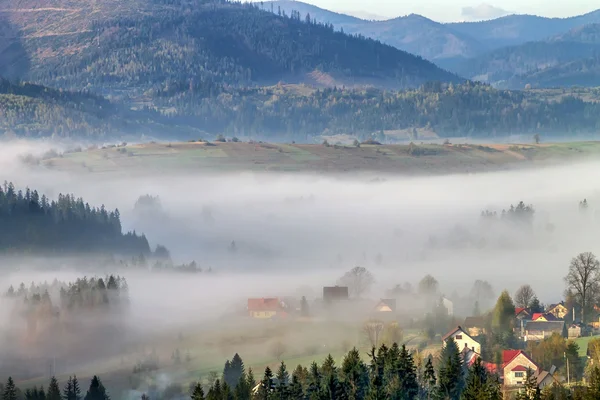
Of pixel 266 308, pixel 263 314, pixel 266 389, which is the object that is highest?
pixel 266 389

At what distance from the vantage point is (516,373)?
122625 millimetres

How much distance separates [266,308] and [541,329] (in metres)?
46.9

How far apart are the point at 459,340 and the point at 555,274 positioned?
56.4 meters

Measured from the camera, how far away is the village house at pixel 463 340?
135 meters

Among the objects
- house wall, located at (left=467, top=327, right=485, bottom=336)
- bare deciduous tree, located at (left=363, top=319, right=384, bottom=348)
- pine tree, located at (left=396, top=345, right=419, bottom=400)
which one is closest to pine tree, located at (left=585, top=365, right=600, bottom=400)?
pine tree, located at (left=396, top=345, right=419, bottom=400)

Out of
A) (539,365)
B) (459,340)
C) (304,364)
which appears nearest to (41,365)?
(304,364)

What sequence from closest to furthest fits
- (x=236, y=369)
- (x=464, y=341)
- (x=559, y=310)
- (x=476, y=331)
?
(x=236, y=369)
(x=464, y=341)
(x=476, y=331)
(x=559, y=310)

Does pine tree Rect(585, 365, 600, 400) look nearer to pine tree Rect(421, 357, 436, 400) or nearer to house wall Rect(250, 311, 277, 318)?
pine tree Rect(421, 357, 436, 400)

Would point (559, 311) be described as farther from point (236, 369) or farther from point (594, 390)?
point (594, 390)

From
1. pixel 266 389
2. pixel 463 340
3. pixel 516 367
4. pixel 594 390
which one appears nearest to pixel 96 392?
pixel 266 389

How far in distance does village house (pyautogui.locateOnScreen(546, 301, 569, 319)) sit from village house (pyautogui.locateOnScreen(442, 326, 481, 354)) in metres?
13.9

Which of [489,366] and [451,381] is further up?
[451,381]

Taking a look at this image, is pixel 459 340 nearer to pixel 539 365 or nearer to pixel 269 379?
pixel 539 365

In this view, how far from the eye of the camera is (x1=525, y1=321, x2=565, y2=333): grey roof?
14162 cm
